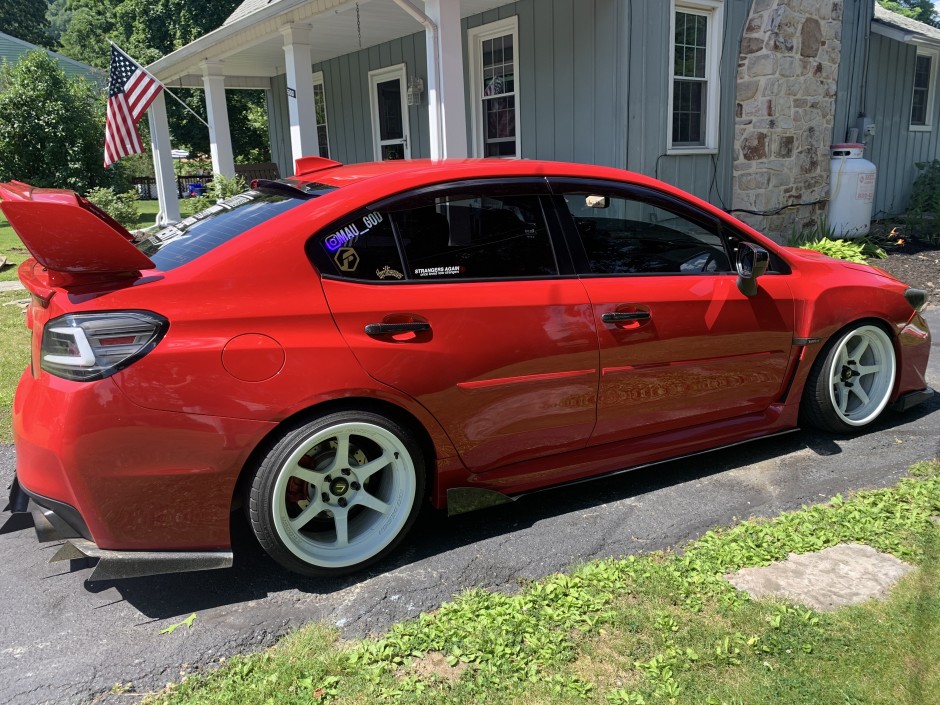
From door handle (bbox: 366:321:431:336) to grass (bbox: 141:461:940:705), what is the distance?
1050 mm

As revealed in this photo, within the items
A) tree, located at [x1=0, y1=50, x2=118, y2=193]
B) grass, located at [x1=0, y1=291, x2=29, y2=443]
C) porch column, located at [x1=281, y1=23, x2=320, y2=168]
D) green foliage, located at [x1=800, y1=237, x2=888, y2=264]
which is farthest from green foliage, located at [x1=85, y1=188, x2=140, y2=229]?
green foliage, located at [x1=800, y1=237, x2=888, y2=264]

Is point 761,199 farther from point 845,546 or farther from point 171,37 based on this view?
point 171,37

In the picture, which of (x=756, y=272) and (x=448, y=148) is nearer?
(x=756, y=272)

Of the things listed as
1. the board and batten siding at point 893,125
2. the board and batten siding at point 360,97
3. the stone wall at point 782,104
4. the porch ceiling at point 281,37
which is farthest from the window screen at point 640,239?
the board and batten siding at point 893,125

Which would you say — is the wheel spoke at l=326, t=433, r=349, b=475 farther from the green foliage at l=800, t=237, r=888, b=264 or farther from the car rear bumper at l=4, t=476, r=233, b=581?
the green foliage at l=800, t=237, r=888, b=264

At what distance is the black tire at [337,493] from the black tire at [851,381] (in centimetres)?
237

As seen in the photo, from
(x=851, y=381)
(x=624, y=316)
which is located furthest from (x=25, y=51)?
(x=851, y=381)

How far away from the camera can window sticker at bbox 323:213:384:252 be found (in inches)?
109

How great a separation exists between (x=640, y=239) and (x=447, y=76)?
396 centimetres

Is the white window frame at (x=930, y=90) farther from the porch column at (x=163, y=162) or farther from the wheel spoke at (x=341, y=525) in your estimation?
the wheel spoke at (x=341, y=525)

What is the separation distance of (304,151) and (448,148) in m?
3.21

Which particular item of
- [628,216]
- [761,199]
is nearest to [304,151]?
[761,199]

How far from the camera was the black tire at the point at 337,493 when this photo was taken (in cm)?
262

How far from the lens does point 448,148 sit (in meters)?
6.70
